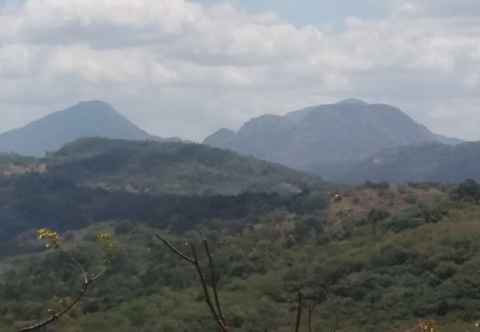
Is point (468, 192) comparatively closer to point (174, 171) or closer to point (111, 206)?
point (111, 206)

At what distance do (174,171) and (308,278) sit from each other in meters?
121

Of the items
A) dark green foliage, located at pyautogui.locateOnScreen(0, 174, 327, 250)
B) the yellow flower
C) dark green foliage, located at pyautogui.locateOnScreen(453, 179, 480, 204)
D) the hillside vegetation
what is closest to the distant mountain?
dark green foliage, located at pyautogui.locateOnScreen(0, 174, 327, 250)

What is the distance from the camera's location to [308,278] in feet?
151

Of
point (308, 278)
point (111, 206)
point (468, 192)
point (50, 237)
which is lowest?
point (111, 206)

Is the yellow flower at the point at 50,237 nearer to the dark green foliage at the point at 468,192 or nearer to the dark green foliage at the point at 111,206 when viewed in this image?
the dark green foliage at the point at 468,192

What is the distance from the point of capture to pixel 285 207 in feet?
297

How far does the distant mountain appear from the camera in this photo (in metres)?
148

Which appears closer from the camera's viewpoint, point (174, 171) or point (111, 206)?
point (111, 206)

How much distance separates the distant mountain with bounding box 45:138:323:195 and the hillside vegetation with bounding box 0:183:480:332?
2928 inches

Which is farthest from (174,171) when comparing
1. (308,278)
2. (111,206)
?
(308,278)

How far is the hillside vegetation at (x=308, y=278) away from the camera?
123 ft

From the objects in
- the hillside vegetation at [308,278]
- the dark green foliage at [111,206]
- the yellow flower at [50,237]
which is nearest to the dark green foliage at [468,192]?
the hillside vegetation at [308,278]

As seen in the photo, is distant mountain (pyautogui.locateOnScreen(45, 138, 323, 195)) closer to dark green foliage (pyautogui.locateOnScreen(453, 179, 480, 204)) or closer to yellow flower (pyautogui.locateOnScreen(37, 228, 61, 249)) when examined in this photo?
dark green foliage (pyautogui.locateOnScreen(453, 179, 480, 204))

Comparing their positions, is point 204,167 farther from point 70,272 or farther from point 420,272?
point 420,272
